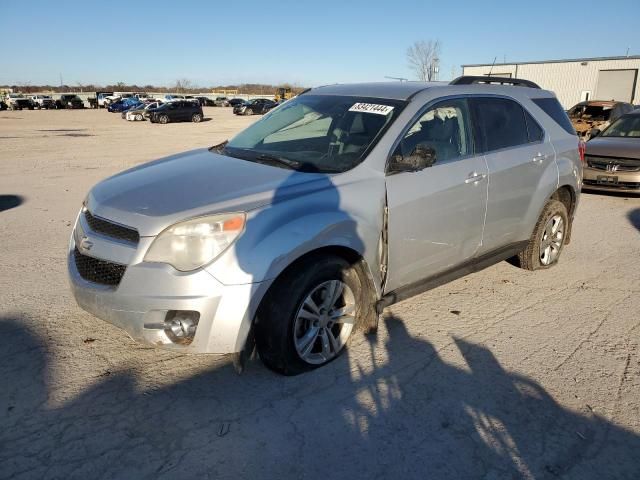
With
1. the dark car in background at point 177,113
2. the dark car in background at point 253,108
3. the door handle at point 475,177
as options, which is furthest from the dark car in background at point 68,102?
the door handle at point 475,177

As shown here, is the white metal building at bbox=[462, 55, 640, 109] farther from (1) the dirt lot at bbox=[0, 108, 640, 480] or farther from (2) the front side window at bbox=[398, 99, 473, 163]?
(1) the dirt lot at bbox=[0, 108, 640, 480]

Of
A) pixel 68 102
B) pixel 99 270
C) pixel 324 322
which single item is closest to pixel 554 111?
pixel 324 322

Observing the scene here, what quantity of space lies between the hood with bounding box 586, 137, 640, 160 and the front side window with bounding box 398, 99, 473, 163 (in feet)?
21.2

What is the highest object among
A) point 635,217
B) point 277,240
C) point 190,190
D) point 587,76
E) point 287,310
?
point 587,76

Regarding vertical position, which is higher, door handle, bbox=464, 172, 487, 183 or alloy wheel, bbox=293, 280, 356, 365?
door handle, bbox=464, 172, 487, 183

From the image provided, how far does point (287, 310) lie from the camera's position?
119 inches

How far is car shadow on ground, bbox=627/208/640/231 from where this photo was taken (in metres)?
7.46

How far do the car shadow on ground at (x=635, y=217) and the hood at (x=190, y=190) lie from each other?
618cm

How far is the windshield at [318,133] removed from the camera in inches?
144

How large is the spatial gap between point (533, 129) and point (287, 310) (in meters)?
3.25

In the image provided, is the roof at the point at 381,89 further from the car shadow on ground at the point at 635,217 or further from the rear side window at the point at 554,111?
the car shadow on ground at the point at 635,217

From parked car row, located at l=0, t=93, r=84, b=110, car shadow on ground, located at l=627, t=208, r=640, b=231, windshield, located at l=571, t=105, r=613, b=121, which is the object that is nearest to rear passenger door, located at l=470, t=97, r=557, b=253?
car shadow on ground, located at l=627, t=208, r=640, b=231

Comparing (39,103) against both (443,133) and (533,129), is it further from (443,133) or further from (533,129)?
(443,133)

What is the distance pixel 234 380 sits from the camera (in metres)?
→ 3.22
